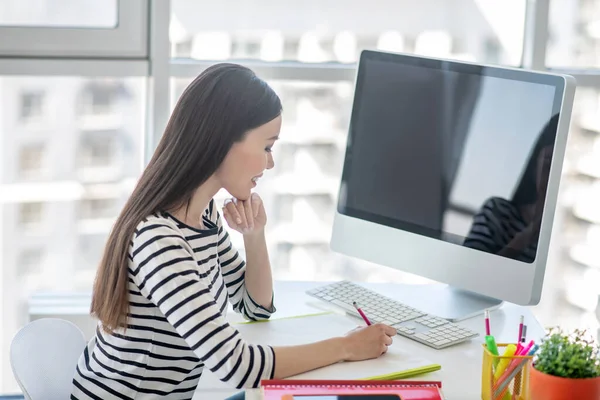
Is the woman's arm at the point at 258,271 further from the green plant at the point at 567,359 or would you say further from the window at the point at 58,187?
the window at the point at 58,187

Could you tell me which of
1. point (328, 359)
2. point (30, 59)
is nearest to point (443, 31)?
point (30, 59)

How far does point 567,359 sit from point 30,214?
1.77 metres

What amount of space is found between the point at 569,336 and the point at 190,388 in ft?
2.20

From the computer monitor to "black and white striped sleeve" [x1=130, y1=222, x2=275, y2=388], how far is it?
1.74ft

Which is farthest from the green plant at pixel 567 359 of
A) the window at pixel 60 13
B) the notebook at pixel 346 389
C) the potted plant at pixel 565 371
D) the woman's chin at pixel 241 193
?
the window at pixel 60 13

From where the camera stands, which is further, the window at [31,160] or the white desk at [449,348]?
the window at [31,160]

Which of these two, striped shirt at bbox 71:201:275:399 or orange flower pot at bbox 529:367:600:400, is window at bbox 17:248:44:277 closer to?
striped shirt at bbox 71:201:275:399

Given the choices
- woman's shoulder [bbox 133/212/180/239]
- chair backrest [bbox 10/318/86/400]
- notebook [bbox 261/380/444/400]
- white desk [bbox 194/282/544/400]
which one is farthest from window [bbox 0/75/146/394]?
Result: notebook [bbox 261/380/444/400]

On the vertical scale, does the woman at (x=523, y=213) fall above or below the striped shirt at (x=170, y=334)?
above

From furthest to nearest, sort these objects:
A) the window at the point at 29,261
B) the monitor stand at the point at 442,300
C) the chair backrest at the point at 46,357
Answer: the window at the point at 29,261 → the monitor stand at the point at 442,300 → the chair backrest at the point at 46,357

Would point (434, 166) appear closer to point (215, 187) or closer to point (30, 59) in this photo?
point (215, 187)

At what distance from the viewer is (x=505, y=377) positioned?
124cm

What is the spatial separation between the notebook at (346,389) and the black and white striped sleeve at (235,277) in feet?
1.28

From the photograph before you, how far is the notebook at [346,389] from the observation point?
120cm
